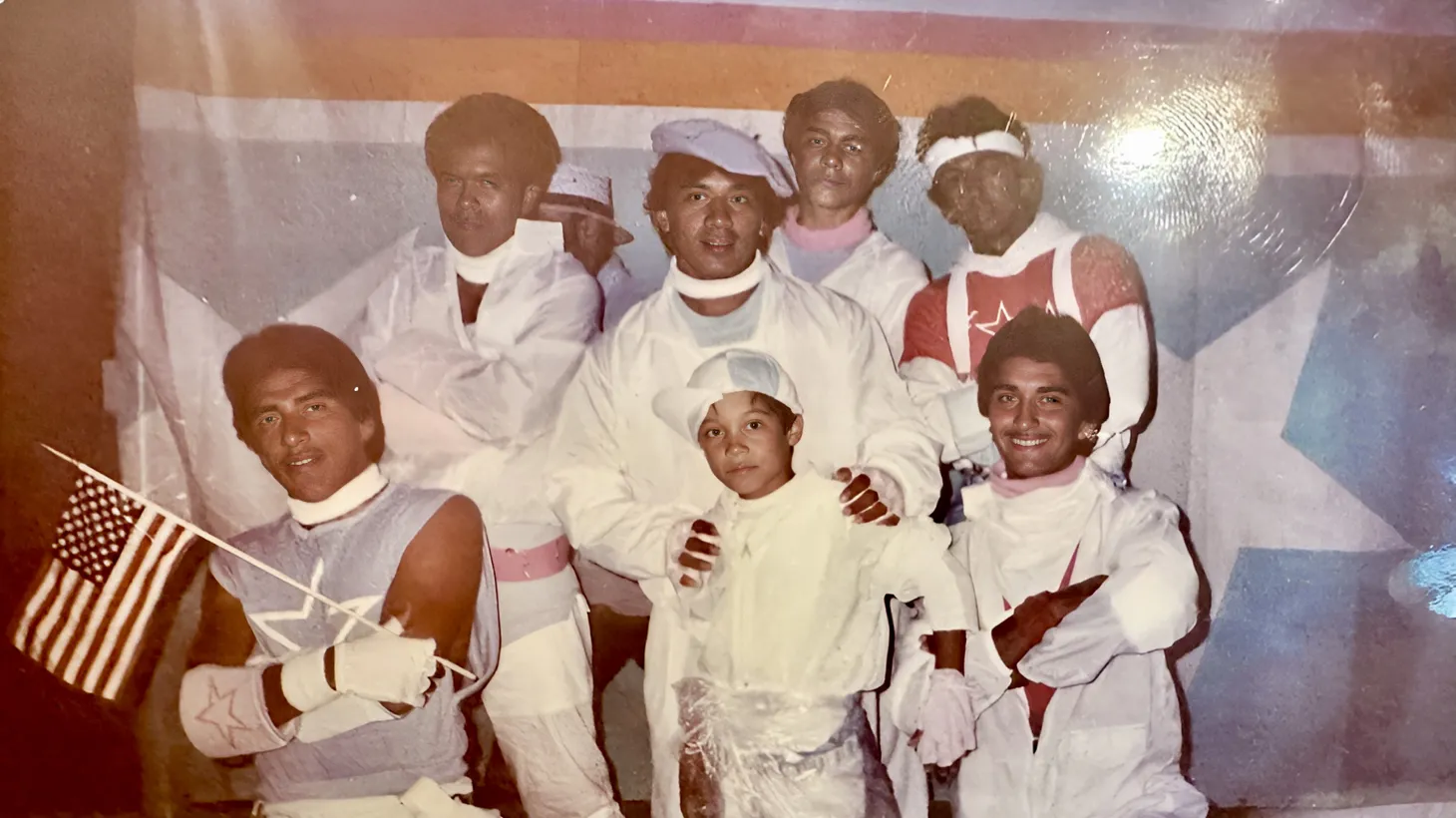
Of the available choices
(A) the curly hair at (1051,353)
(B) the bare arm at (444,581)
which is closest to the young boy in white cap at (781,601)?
(A) the curly hair at (1051,353)

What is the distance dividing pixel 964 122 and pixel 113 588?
2240 mm

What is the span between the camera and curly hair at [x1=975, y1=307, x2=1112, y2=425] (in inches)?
96.8

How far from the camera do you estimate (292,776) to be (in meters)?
2.44

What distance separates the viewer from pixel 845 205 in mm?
2502

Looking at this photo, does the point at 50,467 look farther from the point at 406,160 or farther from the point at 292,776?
the point at 406,160

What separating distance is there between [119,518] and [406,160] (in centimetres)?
105

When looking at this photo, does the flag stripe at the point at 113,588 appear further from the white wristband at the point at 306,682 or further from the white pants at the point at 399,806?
the white pants at the point at 399,806

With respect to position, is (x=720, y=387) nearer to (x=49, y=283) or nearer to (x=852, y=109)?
(x=852, y=109)

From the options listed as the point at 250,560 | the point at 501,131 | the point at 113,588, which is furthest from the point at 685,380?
the point at 113,588

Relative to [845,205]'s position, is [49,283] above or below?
below

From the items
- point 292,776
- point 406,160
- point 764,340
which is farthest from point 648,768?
point 406,160

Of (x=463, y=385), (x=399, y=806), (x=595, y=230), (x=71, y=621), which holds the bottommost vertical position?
(x=399, y=806)

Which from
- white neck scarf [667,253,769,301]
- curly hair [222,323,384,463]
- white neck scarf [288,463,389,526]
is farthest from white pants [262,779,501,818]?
white neck scarf [667,253,769,301]

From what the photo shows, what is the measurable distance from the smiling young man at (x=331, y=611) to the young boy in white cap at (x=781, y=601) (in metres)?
0.57
